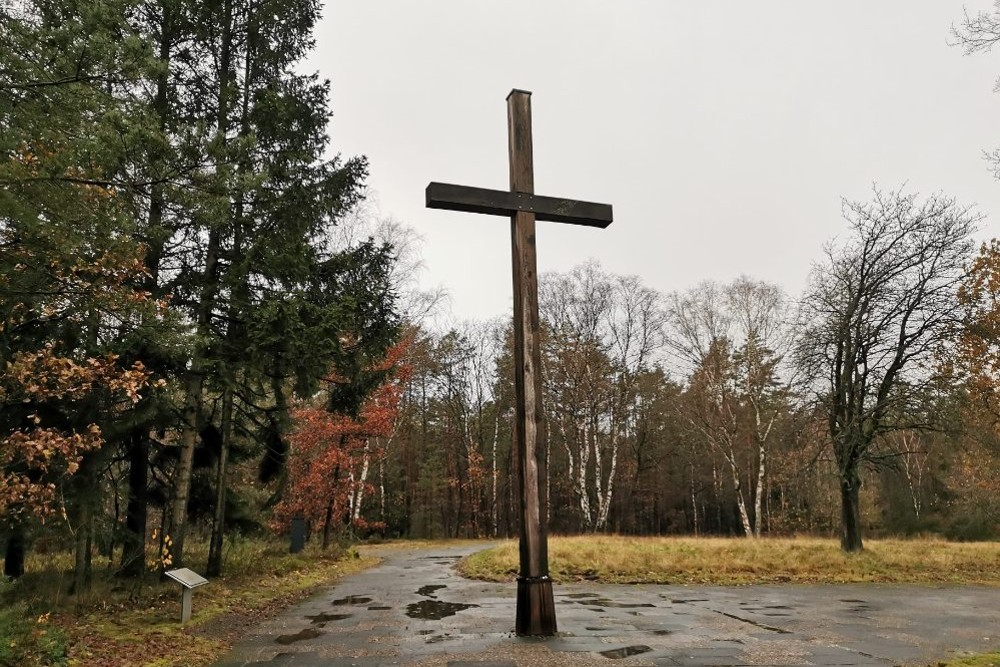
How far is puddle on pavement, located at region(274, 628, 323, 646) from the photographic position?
6.93m

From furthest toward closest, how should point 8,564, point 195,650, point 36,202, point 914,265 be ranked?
point 914,265, point 8,564, point 195,650, point 36,202

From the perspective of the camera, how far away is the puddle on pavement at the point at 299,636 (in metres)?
6.93

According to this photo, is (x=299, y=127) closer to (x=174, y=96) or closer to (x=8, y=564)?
(x=174, y=96)

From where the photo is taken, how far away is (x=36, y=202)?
18.3ft

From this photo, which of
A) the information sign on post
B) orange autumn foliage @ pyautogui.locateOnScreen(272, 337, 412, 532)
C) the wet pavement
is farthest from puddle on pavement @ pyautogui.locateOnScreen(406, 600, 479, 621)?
orange autumn foliage @ pyautogui.locateOnScreen(272, 337, 412, 532)

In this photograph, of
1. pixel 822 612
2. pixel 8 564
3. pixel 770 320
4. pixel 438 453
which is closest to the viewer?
pixel 822 612

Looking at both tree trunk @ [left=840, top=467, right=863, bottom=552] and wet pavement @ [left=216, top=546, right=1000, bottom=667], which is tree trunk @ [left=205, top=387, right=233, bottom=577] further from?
tree trunk @ [left=840, top=467, right=863, bottom=552]

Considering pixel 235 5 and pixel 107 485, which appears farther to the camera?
pixel 235 5

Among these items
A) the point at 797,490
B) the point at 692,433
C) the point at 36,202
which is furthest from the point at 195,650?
the point at 797,490

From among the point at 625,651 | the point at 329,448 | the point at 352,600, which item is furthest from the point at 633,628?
the point at 329,448

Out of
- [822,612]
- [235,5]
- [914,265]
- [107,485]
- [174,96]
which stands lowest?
[822,612]

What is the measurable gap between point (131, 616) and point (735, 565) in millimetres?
11684

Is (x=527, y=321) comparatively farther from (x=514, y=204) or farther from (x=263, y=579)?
(x=263, y=579)

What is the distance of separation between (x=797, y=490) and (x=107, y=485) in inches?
1437
